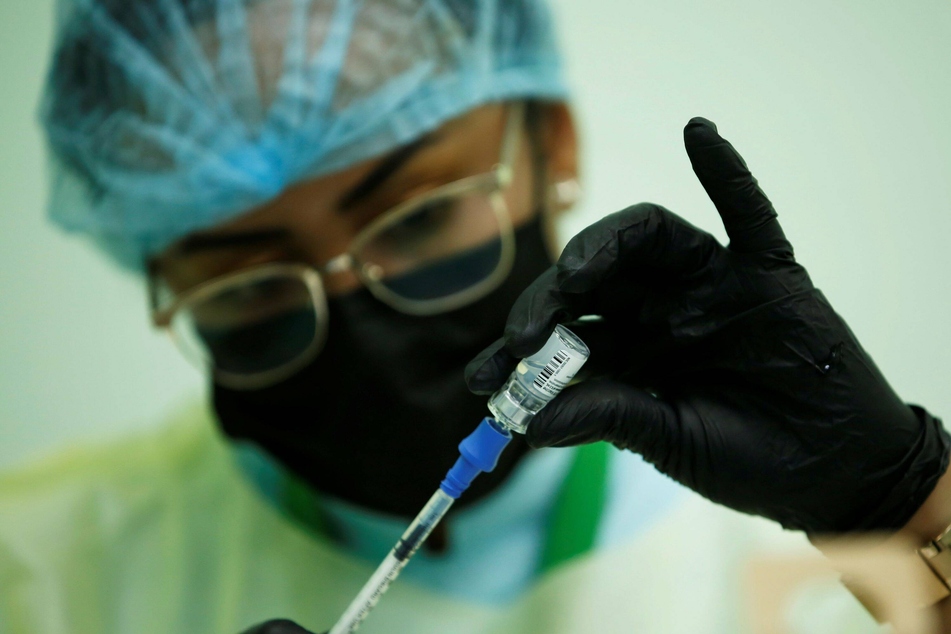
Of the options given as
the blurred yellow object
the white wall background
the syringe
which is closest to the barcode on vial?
the syringe

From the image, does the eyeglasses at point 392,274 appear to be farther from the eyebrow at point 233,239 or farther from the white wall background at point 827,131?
the white wall background at point 827,131

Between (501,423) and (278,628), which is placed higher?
(501,423)

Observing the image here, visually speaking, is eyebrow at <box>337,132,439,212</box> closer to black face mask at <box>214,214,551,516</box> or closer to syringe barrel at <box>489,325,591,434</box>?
black face mask at <box>214,214,551,516</box>

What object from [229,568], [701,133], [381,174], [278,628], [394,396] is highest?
[701,133]

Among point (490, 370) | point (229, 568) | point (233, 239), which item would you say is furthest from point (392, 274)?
point (229, 568)

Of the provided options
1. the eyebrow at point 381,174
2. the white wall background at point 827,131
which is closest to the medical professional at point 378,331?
the eyebrow at point 381,174

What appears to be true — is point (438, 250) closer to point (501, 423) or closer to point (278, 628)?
point (501, 423)

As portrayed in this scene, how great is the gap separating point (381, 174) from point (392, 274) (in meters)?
0.14

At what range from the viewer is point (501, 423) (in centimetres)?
67

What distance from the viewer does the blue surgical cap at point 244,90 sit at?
36.0 inches

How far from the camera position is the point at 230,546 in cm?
123

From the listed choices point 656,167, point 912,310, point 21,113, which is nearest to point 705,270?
point 656,167

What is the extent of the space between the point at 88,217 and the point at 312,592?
70 centimetres

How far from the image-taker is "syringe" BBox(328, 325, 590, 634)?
2.04 ft
